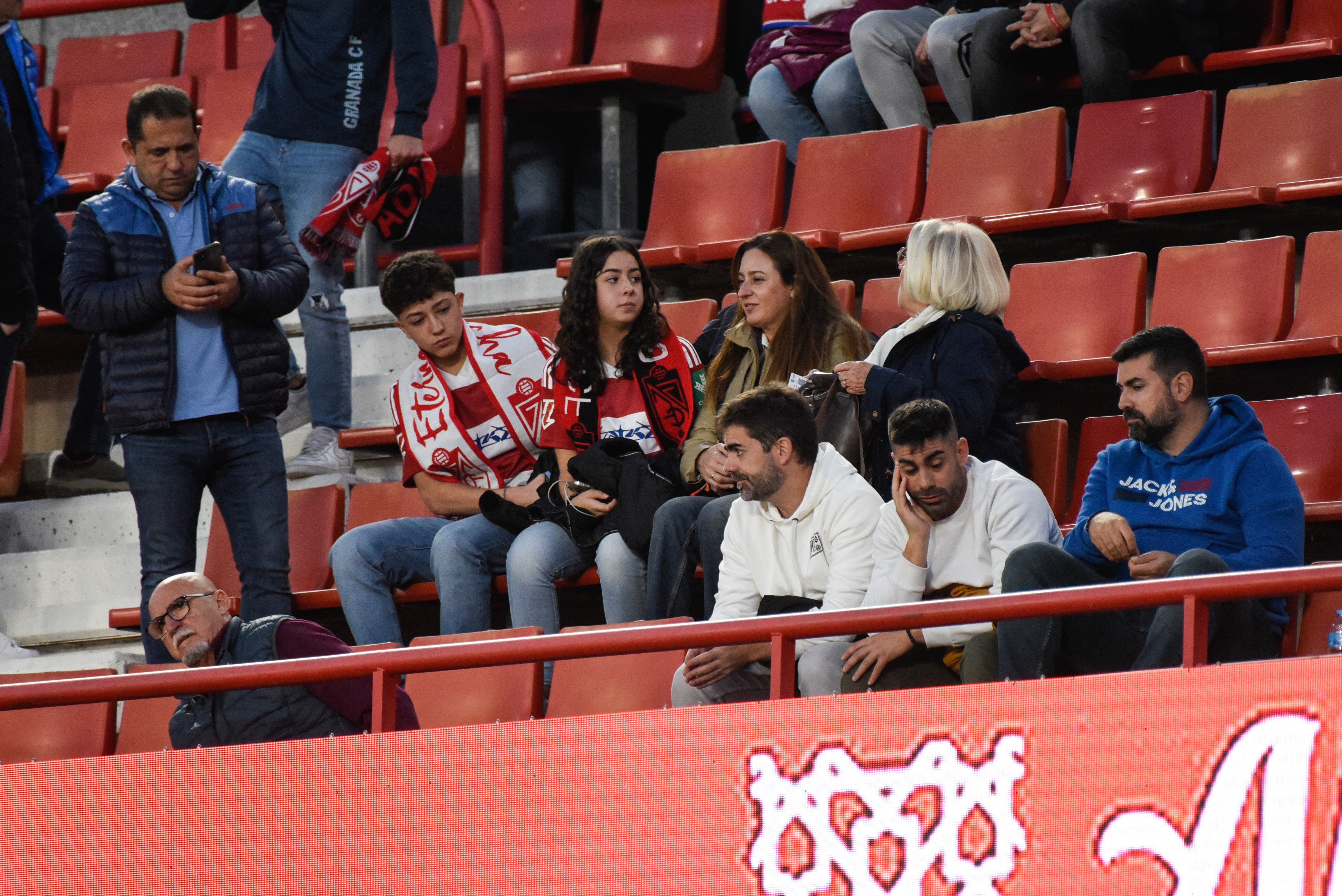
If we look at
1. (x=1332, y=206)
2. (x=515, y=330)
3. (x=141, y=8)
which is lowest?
(x=515, y=330)

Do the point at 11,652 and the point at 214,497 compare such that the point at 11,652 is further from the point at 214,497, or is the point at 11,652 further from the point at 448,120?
the point at 448,120

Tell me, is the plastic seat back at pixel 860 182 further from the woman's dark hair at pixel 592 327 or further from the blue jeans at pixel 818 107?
the woman's dark hair at pixel 592 327

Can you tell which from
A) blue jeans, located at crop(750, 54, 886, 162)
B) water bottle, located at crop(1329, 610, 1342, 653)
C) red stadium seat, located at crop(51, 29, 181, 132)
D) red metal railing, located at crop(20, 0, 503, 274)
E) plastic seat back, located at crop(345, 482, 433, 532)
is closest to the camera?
water bottle, located at crop(1329, 610, 1342, 653)

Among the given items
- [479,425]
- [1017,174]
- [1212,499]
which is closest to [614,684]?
[479,425]

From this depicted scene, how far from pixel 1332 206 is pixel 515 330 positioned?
2.14 metres

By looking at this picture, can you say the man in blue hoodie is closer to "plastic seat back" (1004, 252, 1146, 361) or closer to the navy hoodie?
the navy hoodie

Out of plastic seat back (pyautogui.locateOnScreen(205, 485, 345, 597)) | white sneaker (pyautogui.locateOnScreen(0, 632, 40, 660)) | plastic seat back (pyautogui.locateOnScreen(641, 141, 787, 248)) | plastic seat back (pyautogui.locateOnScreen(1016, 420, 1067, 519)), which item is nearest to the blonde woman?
plastic seat back (pyautogui.locateOnScreen(1016, 420, 1067, 519))

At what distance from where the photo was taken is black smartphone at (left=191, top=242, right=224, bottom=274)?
13.2 feet

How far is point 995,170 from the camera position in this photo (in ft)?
17.1

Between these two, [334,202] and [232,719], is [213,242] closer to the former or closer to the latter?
[334,202]

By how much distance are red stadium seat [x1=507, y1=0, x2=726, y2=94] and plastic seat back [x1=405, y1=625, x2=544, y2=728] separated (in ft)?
9.47

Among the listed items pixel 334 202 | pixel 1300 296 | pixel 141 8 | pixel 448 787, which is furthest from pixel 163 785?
pixel 141 8

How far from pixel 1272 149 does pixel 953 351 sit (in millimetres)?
1632

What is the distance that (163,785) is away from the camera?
3.25 meters
